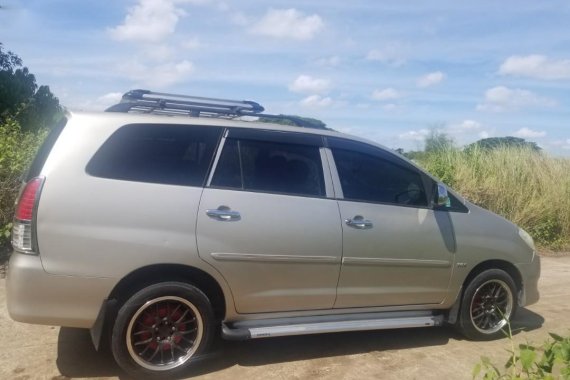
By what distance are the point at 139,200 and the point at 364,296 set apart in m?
2.00

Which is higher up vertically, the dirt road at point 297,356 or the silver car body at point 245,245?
the silver car body at point 245,245

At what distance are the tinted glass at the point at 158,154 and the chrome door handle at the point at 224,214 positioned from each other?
230 millimetres

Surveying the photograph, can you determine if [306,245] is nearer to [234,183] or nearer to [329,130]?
[234,183]

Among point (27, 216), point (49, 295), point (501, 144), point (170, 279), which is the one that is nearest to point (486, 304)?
point (170, 279)

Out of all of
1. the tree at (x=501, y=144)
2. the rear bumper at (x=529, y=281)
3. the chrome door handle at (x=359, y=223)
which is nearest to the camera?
the chrome door handle at (x=359, y=223)

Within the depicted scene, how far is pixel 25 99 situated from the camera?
10.4 m

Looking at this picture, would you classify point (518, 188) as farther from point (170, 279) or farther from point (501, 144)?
point (170, 279)

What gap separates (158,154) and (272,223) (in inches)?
38.7

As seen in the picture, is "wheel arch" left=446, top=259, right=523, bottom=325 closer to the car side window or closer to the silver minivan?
the silver minivan

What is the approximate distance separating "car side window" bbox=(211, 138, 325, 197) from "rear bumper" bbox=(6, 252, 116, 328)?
1141 mm

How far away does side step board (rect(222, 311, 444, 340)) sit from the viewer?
13.8 ft

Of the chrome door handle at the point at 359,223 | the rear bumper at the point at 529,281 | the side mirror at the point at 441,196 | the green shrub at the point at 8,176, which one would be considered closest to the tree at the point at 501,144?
the rear bumper at the point at 529,281

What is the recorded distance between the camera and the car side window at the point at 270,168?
4.23 meters

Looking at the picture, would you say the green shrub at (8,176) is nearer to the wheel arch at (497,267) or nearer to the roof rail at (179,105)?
the roof rail at (179,105)
